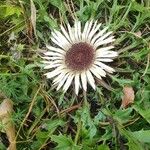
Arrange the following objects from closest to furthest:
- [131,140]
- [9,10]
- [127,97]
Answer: [131,140] → [127,97] → [9,10]

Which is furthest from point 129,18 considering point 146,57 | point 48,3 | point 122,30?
point 48,3

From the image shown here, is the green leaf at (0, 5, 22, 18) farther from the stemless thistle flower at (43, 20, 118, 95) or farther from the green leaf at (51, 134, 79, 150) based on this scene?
the green leaf at (51, 134, 79, 150)

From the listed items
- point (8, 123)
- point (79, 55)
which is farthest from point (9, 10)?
point (8, 123)

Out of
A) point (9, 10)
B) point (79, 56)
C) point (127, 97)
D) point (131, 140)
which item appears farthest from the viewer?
point (9, 10)

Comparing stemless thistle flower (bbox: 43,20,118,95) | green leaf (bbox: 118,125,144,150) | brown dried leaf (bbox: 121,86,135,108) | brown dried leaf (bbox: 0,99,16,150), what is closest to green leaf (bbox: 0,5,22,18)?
stemless thistle flower (bbox: 43,20,118,95)

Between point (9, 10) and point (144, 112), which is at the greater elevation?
point (9, 10)

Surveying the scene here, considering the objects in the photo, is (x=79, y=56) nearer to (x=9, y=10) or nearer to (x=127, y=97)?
(x=127, y=97)
